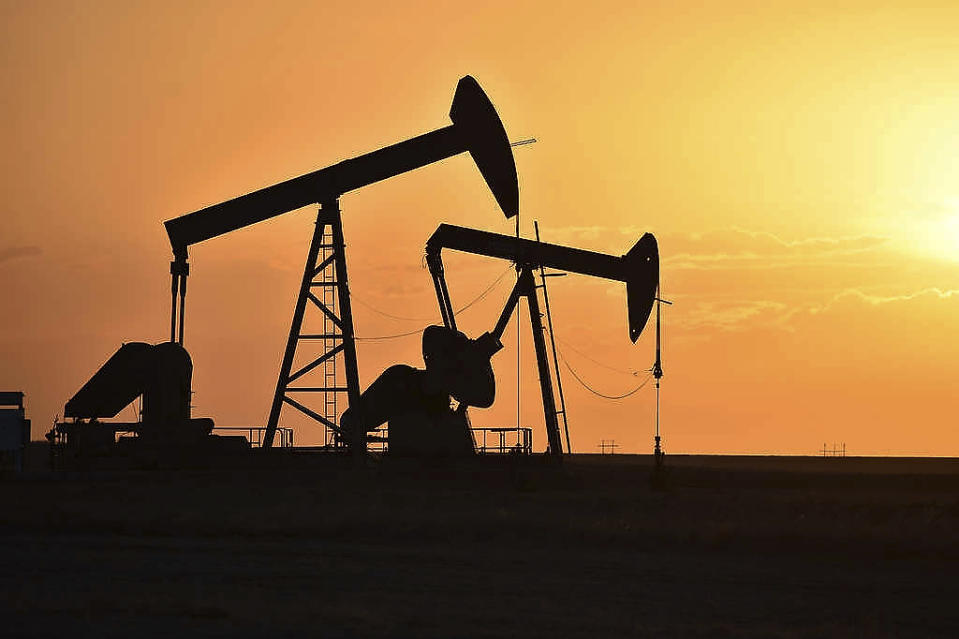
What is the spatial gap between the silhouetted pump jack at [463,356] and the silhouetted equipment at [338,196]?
87.9 inches

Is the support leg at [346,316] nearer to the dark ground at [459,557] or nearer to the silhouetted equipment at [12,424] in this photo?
the dark ground at [459,557]

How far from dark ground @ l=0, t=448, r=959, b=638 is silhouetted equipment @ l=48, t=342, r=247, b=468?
1891 millimetres

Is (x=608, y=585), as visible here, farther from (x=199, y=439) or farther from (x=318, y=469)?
(x=199, y=439)

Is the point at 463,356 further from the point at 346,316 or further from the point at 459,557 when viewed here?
the point at 459,557

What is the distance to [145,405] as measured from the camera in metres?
44.8

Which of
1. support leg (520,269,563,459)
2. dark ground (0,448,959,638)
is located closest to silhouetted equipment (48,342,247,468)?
dark ground (0,448,959,638)

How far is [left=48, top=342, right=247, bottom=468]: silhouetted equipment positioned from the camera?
145 feet

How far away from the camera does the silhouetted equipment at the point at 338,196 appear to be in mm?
38875

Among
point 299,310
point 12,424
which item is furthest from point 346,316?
point 12,424

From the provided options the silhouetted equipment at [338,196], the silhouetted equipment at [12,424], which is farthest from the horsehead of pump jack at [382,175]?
the silhouetted equipment at [12,424]

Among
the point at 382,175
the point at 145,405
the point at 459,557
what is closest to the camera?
the point at 459,557

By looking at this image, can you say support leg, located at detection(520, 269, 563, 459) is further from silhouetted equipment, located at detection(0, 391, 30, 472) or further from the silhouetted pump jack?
silhouetted equipment, located at detection(0, 391, 30, 472)

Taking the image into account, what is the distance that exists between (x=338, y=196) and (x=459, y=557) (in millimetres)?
19084

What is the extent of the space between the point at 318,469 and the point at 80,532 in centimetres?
1398
